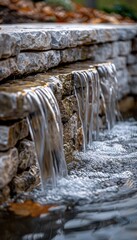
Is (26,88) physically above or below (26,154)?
above

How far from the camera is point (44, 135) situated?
11.2ft

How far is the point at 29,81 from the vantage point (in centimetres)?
372

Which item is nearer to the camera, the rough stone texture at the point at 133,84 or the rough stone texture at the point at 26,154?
the rough stone texture at the point at 26,154

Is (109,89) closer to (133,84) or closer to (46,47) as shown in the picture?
(46,47)

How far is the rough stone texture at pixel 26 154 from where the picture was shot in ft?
10.8

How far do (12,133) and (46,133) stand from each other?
1.30 ft

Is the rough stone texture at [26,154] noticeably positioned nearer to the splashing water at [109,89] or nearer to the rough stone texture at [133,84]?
the splashing water at [109,89]

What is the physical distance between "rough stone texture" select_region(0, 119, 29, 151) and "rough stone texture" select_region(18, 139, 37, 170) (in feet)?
0.22

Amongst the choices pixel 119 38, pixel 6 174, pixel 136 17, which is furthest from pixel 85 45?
pixel 136 17

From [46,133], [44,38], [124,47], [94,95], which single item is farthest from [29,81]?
[124,47]

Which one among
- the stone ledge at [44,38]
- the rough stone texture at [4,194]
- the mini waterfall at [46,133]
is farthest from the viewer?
the stone ledge at [44,38]

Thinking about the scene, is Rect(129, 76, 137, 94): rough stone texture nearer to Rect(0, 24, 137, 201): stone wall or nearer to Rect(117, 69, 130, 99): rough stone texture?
Rect(117, 69, 130, 99): rough stone texture

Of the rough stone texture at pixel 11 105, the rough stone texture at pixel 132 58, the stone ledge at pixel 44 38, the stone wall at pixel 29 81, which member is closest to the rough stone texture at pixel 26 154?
the stone wall at pixel 29 81

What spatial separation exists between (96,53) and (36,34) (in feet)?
7.38
